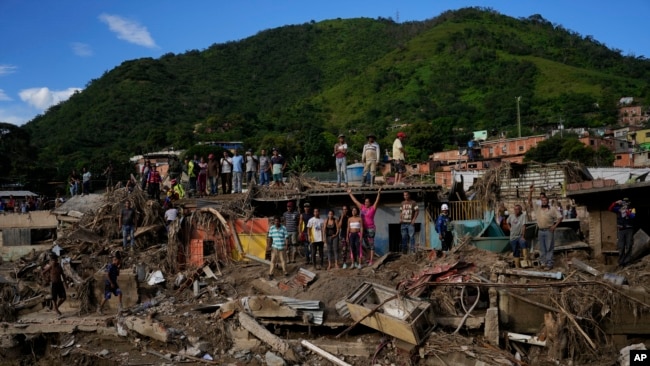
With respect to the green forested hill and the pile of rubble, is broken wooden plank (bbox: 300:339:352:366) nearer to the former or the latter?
the pile of rubble

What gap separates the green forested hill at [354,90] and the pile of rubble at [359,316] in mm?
34135

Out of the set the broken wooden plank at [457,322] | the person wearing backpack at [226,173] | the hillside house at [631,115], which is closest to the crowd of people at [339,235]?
the broken wooden plank at [457,322]

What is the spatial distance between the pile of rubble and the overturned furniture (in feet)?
0.09

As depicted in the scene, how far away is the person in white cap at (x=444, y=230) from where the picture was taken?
13.8 metres

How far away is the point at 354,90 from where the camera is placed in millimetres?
93812

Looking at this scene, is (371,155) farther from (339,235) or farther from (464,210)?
(464,210)

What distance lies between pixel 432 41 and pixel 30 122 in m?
75.4

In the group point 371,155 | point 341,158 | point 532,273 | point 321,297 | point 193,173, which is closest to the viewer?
point 532,273

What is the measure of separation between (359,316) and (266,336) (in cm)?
186

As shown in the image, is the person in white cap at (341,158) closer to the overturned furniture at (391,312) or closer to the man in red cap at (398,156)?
the man in red cap at (398,156)

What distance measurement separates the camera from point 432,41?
349ft

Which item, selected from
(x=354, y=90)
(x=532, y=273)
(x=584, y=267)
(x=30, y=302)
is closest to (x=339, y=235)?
(x=532, y=273)

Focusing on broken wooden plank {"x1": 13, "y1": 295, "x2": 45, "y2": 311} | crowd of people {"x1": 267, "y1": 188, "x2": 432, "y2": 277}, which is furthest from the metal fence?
broken wooden plank {"x1": 13, "y1": 295, "x2": 45, "y2": 311}

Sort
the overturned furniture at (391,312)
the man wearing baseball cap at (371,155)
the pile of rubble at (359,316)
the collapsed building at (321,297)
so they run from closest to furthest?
the overturned furniture at (391,312)
the pile of rubble at (359,316)
the collapsed building at (321,297)
the man wearing baseball cap at (371,155)
